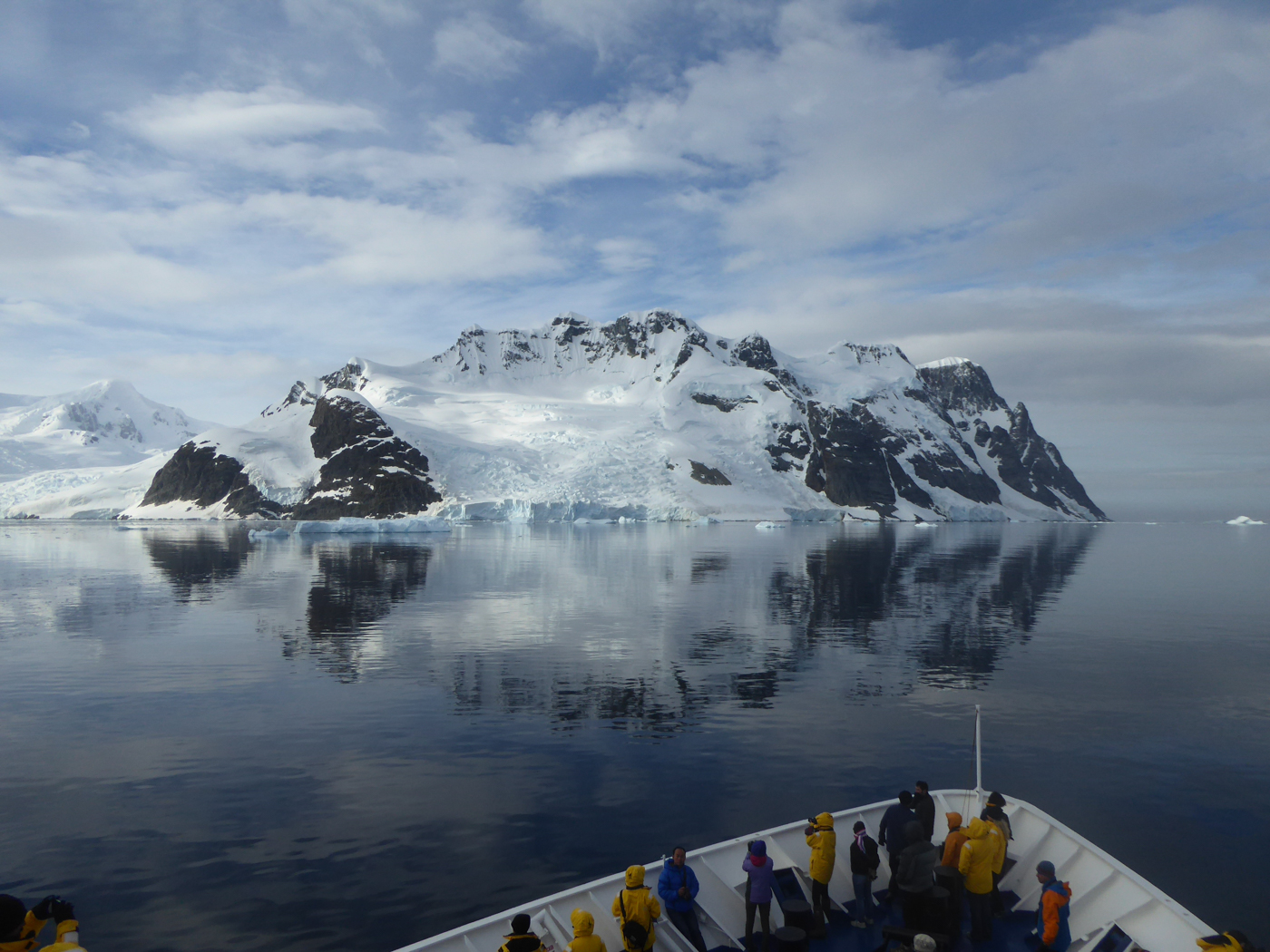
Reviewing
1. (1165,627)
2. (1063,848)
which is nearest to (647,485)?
(1165,627)

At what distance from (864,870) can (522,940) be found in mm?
5714

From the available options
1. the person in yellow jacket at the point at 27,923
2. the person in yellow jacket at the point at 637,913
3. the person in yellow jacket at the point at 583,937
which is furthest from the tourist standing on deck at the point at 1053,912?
the person in yellow jacket at the point at 27,923

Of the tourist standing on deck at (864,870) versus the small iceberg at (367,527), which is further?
the small iceberg at (367,527)

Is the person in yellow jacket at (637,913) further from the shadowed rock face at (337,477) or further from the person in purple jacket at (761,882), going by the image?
the shadowed rock face at (337,477)

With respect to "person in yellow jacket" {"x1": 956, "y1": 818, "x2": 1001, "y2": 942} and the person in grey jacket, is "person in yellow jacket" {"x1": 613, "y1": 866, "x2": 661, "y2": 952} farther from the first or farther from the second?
"person in yellow jacket" {"x1": 956, "y1": 818, "x2": 1001, "y2": 942}

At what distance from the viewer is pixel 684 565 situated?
65000mm

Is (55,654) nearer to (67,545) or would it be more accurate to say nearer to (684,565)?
(684,565)

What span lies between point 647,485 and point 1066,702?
143 m

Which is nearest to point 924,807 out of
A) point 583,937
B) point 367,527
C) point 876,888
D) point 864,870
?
point 876,888

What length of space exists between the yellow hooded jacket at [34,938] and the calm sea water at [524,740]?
2.60m

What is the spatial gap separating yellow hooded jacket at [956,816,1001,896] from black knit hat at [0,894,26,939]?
11.8m

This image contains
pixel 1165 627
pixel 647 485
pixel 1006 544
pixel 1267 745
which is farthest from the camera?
pixel 647 485

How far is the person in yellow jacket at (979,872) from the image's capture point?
1100cm

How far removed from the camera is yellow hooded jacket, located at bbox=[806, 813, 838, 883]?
36.6 ft
